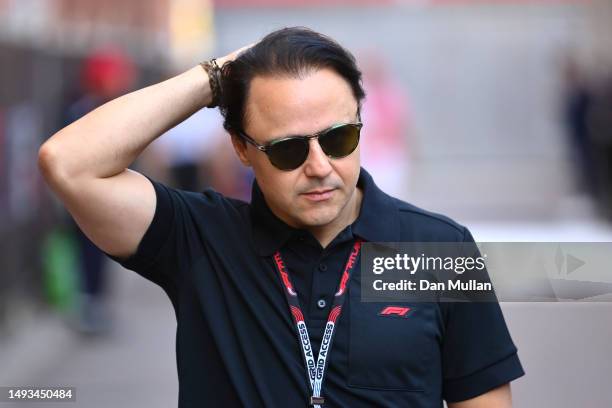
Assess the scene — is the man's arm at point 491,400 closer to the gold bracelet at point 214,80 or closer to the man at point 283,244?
the man at point 283,244

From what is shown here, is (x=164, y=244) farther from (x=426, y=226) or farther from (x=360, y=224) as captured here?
(x=426, y=226)

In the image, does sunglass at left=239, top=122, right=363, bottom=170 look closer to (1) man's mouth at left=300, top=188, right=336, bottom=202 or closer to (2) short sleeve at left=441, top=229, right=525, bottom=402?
(1) man's mouth at left=300, top=188, right=336, bottom=202

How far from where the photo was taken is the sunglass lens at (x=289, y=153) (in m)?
2.65

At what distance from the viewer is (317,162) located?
2637mm

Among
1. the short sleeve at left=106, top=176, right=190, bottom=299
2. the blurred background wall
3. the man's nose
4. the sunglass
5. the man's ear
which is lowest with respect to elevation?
the short sleeve at left=106, top=176, right=190, bottom=299

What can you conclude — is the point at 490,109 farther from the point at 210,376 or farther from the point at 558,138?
the point at 210,376

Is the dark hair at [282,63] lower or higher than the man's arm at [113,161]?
higher

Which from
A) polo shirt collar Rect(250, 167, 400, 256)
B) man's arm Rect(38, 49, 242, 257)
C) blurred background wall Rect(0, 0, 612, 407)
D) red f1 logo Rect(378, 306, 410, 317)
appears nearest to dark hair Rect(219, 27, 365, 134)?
man's arm Rect(38, 49, 242, 257)

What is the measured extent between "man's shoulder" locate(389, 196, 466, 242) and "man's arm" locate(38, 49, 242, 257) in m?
0.61

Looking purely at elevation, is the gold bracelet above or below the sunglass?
above

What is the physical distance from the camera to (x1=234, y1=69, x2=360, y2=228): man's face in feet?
8.68

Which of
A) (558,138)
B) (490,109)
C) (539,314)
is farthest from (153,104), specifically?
(490,109)

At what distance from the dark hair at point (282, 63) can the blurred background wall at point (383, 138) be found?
37.2 inches

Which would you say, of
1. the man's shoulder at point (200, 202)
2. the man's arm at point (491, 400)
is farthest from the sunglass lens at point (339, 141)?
the man's arm at point (491, 400)
